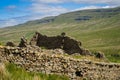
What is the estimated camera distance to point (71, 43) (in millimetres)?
37531

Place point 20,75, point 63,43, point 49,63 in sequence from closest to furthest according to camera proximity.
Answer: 1. point 20,75
2. point 49,63
3. point 63,43

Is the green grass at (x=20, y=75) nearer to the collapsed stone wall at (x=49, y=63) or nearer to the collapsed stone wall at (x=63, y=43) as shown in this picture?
the collapsed stone wall at (x=49, y=63)

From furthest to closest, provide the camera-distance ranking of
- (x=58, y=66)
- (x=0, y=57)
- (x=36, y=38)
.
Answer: (x=36, y=38) < (x=58, y=66) < (x=0, y=57)

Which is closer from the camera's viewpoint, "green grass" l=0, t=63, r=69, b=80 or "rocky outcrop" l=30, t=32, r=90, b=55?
Result: "green grass" l=0, t=63, r=69, b=80

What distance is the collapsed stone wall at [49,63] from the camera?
59.7ft

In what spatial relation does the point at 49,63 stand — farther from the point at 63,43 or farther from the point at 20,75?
the point at 63,43

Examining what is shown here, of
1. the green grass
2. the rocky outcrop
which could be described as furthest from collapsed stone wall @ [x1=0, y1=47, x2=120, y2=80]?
the rocky outcrop

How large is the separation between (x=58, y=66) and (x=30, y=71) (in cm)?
191

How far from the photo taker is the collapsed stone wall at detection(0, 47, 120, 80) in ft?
59.7

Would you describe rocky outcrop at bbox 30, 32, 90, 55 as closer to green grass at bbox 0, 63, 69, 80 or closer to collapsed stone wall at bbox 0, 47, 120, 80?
collapsed stone wall at bbox 0, 47, 120, 80

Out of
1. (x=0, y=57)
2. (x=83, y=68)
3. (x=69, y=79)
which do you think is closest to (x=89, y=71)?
(x=83, y=68)

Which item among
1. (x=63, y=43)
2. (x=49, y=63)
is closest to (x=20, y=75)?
(x=49, y=63)

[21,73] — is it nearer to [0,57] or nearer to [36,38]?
[0,57]

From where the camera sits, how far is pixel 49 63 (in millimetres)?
18797
